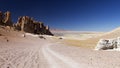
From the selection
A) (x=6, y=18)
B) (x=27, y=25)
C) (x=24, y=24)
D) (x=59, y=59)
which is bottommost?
(x=59, y=59)

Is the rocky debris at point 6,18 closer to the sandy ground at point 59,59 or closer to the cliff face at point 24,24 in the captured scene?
the cliff face at point 24,24

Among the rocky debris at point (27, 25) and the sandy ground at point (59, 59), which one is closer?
the sandy ground at point (59, 59)

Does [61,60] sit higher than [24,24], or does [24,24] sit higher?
[24,24]

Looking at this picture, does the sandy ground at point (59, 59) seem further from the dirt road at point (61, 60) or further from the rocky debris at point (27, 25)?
the rocky debris at point (27, 25)

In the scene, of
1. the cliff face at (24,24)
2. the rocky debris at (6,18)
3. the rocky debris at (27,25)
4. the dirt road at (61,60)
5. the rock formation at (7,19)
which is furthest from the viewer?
the rocky debris at (27,25)

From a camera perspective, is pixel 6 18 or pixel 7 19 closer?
pixel 7 19

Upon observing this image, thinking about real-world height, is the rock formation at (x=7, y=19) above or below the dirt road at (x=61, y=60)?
above

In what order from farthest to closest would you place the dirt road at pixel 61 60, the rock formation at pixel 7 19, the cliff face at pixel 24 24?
the cliff face at pixel 24 24 < the rock formation at pixel 7 19 < the dirt road at pixel 61 60

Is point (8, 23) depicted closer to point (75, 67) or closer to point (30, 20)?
point (30, 20)

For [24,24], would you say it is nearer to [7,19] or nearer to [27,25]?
[27,25]

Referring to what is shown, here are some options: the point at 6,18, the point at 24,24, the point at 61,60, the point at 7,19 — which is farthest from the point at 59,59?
the point at 24,24

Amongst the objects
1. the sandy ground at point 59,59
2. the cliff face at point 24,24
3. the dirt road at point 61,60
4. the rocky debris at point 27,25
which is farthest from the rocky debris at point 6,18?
the dirt road at point 61,60

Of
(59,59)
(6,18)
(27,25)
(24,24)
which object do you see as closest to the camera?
(59,59)

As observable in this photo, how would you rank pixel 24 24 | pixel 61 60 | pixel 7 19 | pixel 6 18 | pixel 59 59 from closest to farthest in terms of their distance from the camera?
pixel 61 60 → pixel 59 59 → pixel 7 19 → pixel 6 18 → pixel 24 24
